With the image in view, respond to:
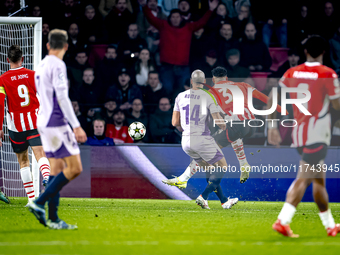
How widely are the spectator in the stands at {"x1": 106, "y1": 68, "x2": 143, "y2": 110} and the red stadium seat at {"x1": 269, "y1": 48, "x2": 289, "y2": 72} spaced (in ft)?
10.1

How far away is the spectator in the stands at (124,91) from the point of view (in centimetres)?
973

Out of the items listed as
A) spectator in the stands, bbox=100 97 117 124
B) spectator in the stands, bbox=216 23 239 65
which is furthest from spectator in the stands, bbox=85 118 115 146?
spectator in the stands, bbox=216 23 239 65

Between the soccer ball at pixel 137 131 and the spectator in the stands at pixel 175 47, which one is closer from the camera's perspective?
the soccer ball at pixel 137 131

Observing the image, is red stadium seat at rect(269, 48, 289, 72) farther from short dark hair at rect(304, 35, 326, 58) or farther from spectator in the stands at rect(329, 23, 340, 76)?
short dark hair at rect(304, 35, 326, 58)

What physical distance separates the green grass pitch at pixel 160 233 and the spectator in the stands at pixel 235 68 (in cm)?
342

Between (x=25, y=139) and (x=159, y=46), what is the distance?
178 inches

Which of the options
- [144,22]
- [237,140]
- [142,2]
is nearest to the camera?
[237,140]

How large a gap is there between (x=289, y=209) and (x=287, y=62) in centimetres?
629

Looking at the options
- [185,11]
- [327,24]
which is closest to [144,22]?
[185,11]

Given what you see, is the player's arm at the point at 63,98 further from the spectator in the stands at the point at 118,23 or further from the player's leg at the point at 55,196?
the spectator in the stands at the point at 118,23

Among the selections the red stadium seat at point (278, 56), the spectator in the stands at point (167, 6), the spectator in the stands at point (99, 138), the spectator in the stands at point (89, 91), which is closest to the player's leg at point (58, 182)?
the spectator in the stands at point (99, 138)

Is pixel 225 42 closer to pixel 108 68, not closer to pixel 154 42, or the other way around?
pixel 154 42

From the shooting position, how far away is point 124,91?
9.83 meters

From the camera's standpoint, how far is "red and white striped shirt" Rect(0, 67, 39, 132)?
6.50 metres
